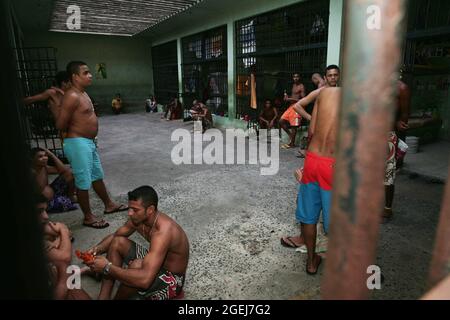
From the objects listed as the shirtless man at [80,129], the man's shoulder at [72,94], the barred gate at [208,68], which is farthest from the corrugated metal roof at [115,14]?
the man's shoulder at [72,94]

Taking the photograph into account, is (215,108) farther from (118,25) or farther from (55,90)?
(55,90)

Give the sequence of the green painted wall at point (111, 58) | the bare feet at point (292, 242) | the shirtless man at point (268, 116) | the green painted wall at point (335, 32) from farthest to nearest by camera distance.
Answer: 1. the green painted wall at point (111, 58)
2. the shirtless man at point (268, 116)
3. the green painted wall at point (335, 32)
4. the bare feet at point (292, 242)

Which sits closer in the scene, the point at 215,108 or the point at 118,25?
the point at 215,108

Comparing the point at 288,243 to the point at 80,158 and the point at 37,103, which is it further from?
the point at 37,103

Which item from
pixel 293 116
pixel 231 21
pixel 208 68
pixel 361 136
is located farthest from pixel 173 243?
pixel 208 68

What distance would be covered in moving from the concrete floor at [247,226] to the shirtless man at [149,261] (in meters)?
0.28

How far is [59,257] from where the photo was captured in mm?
2557

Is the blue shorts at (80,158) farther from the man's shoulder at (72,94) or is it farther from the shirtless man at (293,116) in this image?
the shirtless man at (293,116)

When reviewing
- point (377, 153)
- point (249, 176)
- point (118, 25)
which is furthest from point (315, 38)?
point (118, 25)

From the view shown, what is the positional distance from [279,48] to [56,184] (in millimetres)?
6401

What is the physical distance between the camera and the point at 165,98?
16.2 meters

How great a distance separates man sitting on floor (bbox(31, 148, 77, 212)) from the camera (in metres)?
3.71

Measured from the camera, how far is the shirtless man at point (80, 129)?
3486mm

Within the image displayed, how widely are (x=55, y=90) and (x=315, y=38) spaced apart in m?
5.81
